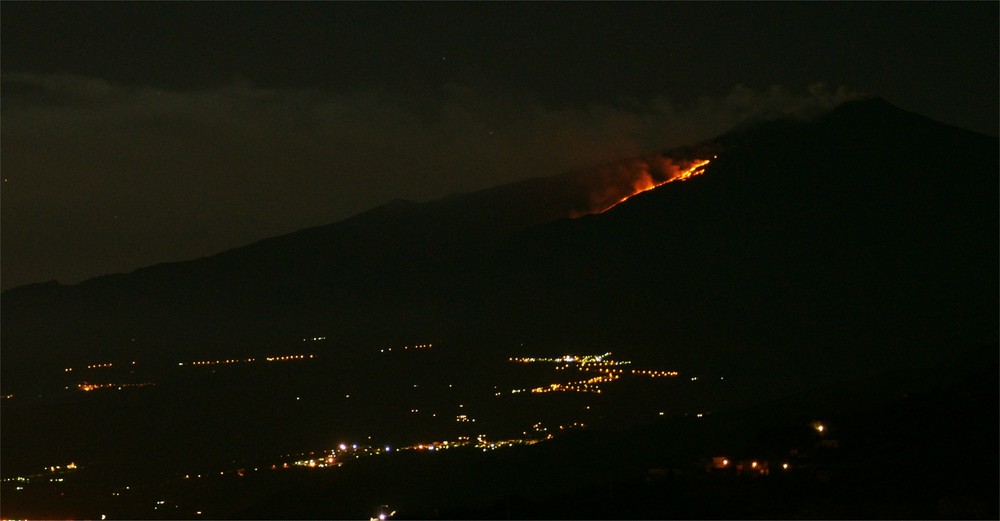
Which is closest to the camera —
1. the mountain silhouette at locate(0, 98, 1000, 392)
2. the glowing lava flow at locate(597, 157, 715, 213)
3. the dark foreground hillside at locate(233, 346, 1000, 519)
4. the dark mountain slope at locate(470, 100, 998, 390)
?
the dark foreground hillside at locate(233, 346, 1000, 519)

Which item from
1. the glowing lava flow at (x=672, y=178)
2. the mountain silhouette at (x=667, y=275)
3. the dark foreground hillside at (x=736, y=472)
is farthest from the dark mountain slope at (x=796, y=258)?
the dark foreground hillside at (x=736, y=472)

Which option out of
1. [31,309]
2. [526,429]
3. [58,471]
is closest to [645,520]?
[526,429]

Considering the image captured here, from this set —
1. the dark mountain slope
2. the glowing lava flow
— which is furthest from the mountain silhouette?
the glowing lava flow

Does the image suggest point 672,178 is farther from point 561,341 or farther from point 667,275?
point 561,341

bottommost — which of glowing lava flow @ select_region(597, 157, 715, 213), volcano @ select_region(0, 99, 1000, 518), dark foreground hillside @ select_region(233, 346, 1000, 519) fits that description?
dark foreground hillside @ select_region(233, 346, 1000, 519)

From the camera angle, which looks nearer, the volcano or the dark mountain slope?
the volcano

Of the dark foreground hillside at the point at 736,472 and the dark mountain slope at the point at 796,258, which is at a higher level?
the dark mountain slope at the point at 796,258

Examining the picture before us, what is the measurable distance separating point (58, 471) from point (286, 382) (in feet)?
70.2

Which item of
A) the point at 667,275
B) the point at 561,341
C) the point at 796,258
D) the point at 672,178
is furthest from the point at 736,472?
the point at 672,178

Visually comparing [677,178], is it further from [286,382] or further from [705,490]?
[705,490]

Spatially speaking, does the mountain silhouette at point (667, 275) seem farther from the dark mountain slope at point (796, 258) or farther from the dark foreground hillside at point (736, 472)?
the dark foreground hillside at point (736, 472)

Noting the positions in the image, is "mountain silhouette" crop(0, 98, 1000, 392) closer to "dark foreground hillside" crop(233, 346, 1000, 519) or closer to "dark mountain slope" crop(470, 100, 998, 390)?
"dark mountain slope" crop(470, 100, 998, 390)

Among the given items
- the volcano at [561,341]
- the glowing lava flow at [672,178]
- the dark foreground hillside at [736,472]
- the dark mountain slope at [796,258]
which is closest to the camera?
the dark foreground hillside at [736,472]

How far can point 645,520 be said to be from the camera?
1905cm
